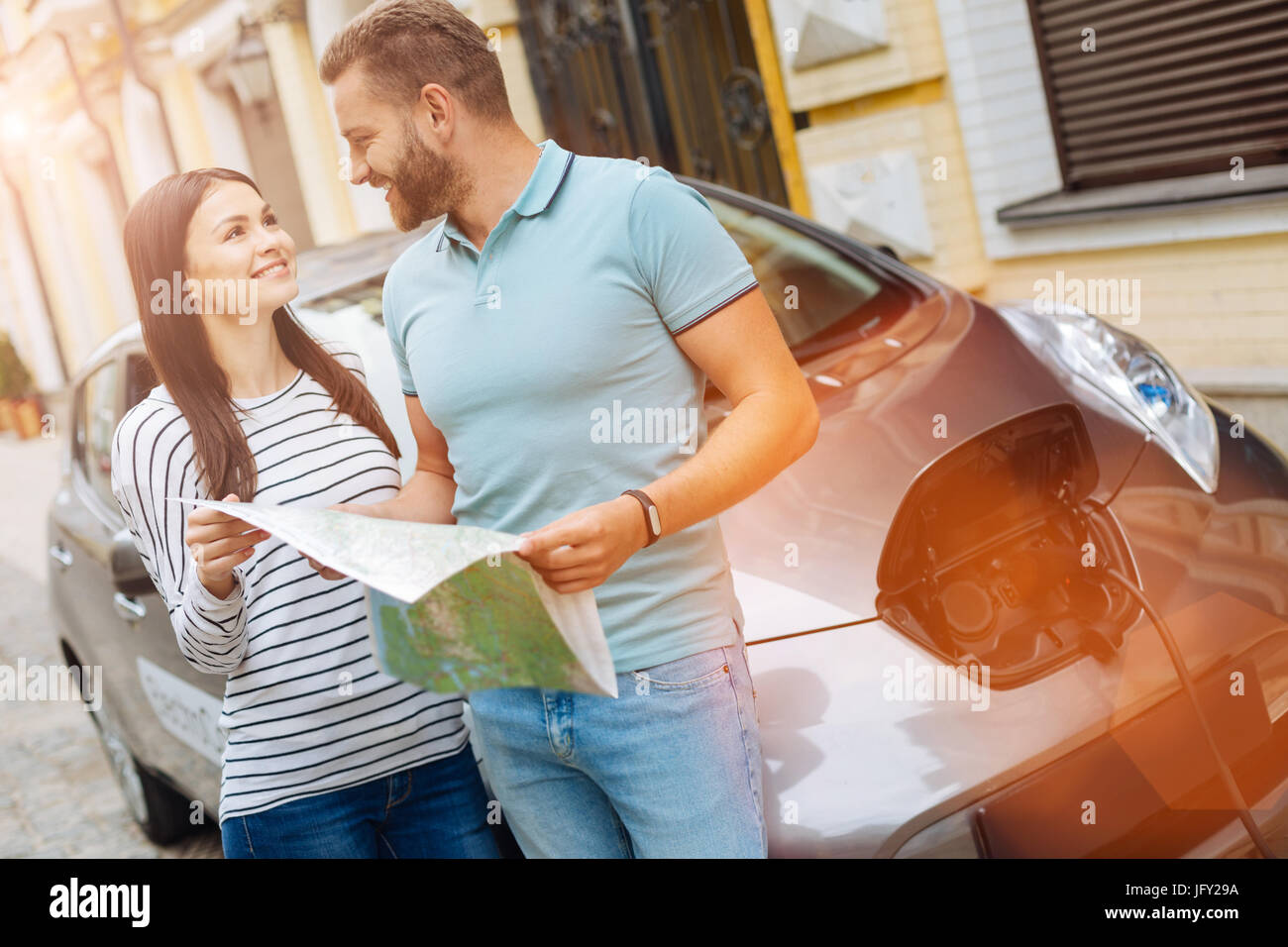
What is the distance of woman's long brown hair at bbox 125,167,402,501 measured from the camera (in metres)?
1.63

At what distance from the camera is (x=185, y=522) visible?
1619mm

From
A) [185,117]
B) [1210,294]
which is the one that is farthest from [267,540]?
[185,117]

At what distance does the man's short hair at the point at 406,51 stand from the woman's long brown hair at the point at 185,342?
11.3 inches

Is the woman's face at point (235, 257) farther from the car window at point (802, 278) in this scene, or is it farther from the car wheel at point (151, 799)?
the car wheel at point (151, 799)

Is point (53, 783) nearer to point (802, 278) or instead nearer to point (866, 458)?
point (802, 278)

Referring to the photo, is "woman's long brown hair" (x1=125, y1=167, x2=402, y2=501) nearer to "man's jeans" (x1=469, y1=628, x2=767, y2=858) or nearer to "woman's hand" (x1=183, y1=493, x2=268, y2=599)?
"woman's hand" (x1=183, y1=493, x2=268, y2=599)

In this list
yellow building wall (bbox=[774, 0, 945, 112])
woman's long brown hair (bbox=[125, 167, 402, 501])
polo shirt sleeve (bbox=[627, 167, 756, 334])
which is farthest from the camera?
yellow building wall (bbox=[774, 0, 945, 112])

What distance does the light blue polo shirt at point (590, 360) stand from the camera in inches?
56.7

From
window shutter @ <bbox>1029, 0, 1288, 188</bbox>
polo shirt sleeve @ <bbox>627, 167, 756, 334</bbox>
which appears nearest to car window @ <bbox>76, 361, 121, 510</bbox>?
polo shirt sleeve @ <bbox>627, 167, 756, 334</bbox>

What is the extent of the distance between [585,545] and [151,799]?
2.67m

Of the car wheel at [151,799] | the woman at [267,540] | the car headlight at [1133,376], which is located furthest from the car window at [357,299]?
the car wheel at [151,799]

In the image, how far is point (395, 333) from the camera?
1673 millimetres

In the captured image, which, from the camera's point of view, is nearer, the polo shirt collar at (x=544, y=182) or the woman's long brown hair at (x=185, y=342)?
the polo shirt collar at (x=544, y=182)

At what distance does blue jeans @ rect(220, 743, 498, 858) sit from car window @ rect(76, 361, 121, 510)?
1.53 meters
